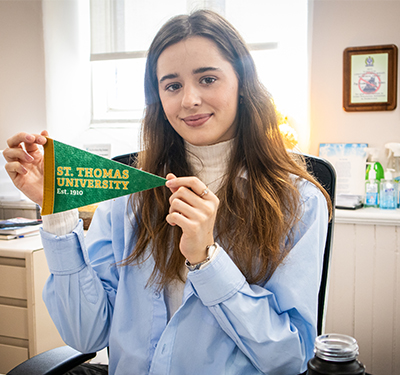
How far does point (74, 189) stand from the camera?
0.77 m

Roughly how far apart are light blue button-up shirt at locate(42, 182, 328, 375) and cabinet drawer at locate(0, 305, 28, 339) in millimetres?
831

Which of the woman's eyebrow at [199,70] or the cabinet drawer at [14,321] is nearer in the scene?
the woman's eyebrow at [199,70]

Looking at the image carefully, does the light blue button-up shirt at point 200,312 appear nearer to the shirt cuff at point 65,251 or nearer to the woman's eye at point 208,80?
the shirt cuff at point 65,251

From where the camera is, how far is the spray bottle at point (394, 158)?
194cm

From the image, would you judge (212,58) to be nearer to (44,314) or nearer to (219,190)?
(219,190)

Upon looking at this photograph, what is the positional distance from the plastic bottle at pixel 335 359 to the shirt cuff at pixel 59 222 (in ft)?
2.14

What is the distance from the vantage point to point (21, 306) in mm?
1719

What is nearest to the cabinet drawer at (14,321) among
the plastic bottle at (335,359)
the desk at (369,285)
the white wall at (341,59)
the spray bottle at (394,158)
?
the desk at (369,285)

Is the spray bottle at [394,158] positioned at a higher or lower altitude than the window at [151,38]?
lower

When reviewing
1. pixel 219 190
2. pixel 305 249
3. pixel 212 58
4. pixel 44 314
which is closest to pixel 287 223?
pixel 305 249

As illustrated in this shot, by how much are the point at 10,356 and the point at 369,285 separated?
1668 millimetres

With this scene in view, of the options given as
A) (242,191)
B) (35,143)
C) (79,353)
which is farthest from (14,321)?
(242,191)

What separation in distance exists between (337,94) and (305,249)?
4.78ft

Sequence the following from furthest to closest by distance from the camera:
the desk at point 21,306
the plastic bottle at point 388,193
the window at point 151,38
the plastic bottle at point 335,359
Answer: the window at point 151,38
the plastic bottle at point 388,193
the desk at point 21,306
the plastic bottle at point 335,359
